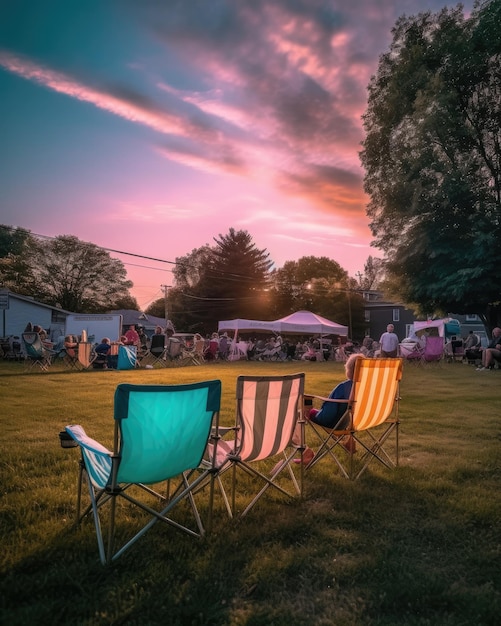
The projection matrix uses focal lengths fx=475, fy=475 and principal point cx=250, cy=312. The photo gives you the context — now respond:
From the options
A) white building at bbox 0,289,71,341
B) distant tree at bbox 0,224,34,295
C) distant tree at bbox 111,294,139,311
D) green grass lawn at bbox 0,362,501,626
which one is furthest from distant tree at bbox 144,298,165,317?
green grass lawn at bbox 0,362,501,626

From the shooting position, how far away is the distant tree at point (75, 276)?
57.7 meters

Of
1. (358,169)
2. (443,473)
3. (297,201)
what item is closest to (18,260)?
(358,169)

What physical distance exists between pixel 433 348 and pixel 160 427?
742 inches

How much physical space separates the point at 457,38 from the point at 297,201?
15.7 metres

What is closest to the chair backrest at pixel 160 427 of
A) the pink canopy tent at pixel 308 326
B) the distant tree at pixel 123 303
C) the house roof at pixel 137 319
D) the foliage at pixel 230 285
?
the pink canopy tent at pixel 308 326

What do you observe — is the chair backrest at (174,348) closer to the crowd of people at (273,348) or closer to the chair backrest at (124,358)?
the crowd of people at (273,348)

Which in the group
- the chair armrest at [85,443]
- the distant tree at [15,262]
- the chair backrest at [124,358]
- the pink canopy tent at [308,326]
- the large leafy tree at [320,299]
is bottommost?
the chair backrest at [124,358]

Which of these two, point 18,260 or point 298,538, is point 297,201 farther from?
point 18,260

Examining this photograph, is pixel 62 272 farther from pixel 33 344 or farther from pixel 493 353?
pixel 493 353

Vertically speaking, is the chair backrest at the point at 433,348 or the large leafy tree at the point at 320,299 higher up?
the large leafy tree at the point at 320,299

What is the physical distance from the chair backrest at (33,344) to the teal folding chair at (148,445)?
43.6 ft

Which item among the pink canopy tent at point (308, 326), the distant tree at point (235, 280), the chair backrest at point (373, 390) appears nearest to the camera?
the chair backrest at point (373, 390)

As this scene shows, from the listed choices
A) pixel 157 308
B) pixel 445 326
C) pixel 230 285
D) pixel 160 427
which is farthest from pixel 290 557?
pixel 157 308

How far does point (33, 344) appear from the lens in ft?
50.4
